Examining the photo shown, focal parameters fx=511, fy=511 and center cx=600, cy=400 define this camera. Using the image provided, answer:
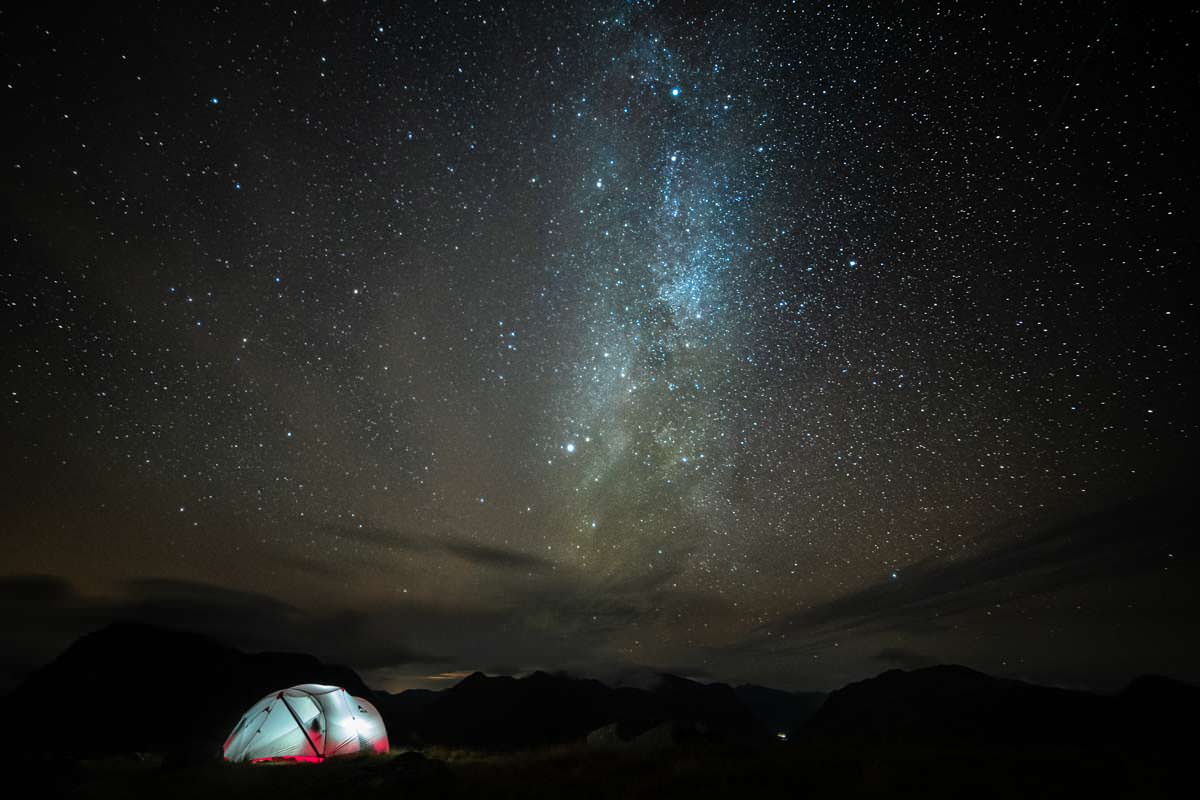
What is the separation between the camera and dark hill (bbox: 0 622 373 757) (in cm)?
10919

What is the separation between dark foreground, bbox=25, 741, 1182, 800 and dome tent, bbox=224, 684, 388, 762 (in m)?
3.68

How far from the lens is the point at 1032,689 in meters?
130

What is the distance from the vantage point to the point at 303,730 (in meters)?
16.2

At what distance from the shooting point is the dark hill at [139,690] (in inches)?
4299

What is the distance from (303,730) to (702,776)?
14.2 m

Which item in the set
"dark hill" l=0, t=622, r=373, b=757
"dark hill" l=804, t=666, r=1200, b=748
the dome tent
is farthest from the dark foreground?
"dark hill" l=0, t=622, r=373, b=757

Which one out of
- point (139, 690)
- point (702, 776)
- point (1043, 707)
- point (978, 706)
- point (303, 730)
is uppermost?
point (303, 730)

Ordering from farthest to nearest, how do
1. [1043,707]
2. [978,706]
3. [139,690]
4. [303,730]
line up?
[978,706]
[139,690]
[1043,707]
[303,730]

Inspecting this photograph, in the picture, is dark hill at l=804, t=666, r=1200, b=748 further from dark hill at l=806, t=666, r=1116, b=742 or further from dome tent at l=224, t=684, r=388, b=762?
dome tent at l=224, t=684, r=388, b=762

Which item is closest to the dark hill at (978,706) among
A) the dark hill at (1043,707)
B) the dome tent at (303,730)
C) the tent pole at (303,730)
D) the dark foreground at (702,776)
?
the dark hill at (1043,707)

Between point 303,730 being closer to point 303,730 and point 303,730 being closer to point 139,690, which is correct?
point 303,730

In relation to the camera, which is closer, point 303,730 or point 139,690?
point 303,730

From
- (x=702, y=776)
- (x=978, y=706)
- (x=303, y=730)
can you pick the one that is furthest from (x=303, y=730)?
(x=978, y=706)

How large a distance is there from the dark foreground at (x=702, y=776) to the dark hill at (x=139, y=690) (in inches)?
4670
